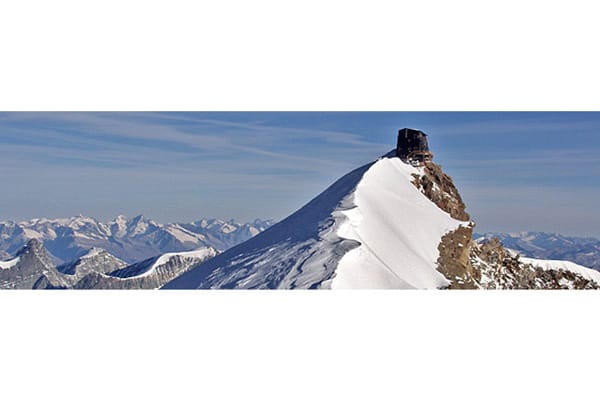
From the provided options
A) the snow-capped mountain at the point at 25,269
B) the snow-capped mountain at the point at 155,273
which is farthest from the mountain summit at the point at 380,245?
the snow-capped mountain at the point at 25,269

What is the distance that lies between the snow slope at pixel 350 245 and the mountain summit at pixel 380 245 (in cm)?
3

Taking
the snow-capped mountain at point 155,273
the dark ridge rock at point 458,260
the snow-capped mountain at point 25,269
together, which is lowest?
the snow-capped mountain at point 25,269

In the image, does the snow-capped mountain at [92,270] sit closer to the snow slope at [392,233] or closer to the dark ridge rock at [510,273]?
the dark ridge rock at [510,273]

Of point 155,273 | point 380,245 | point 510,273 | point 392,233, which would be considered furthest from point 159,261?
point 380,245

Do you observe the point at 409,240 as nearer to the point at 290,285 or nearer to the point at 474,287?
the point at 474,287

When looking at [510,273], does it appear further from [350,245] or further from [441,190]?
[350,245]

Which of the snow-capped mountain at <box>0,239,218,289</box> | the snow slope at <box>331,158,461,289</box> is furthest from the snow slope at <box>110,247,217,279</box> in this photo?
the snow slope at <box>331,158,461,289</box>

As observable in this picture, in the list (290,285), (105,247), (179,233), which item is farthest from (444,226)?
(105,247)

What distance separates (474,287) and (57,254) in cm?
12023

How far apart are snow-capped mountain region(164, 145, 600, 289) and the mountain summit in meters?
0.03

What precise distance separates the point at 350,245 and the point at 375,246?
3.86 ft

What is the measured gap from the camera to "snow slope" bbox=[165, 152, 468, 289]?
15.6m

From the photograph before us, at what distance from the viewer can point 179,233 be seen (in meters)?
96.6

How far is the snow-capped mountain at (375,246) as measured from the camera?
619 inches
